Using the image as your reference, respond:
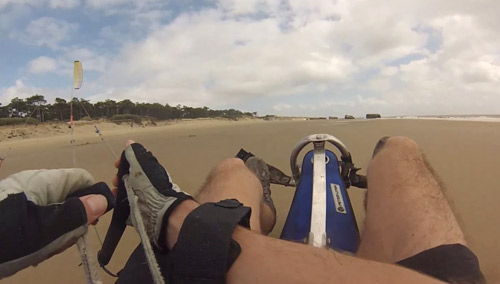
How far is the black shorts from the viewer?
2.41ft

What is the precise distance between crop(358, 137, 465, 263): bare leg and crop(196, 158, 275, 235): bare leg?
0.42 m

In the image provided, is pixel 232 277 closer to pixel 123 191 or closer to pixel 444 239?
pixel 123 191

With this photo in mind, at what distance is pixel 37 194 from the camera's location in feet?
2.37

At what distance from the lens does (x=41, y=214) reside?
640mm

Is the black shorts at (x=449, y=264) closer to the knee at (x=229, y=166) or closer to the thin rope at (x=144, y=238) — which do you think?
the thin rope at (x=144, y=238)

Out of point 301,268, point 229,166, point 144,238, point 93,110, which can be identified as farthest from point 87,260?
point 93,110

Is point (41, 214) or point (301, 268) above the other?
point (41, 214)

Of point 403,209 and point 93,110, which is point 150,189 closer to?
point 403,209

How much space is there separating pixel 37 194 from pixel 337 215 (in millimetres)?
1013

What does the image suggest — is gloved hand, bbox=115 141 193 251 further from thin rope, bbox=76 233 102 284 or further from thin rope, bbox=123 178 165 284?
thin rope, bbox=76 233 102 284

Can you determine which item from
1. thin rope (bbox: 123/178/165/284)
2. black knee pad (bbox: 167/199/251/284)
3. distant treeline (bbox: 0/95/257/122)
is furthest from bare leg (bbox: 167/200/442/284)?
distant treeline (bbox: 0/95/257/122)

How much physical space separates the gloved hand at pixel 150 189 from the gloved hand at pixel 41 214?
95 millimetres

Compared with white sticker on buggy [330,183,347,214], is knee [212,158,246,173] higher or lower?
higher

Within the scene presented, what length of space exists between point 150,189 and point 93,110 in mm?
25977
